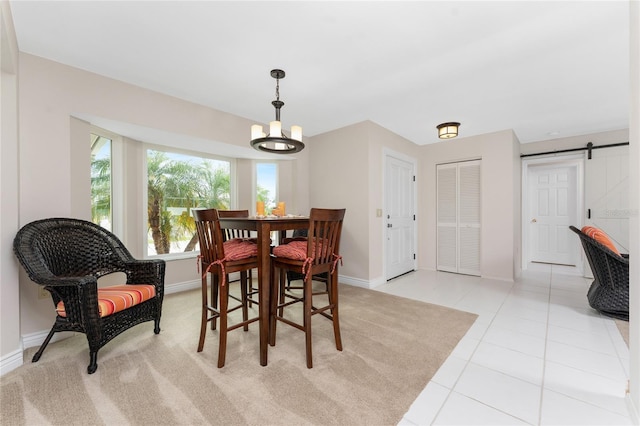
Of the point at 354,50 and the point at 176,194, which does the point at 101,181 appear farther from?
the point at 354,50

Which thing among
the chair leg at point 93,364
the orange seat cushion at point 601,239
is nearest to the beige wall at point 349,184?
the orange seat cushion at point 601,239

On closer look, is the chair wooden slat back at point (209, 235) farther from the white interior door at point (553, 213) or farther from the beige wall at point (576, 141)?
the white interior door at point (553, 213)

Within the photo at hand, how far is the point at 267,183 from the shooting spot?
4.33 meters

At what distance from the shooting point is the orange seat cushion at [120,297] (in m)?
1.81

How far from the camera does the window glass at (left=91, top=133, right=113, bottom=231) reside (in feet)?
9.17

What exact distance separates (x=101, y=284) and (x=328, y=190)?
2999 millimetres

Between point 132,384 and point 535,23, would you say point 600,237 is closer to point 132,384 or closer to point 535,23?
point 535,23

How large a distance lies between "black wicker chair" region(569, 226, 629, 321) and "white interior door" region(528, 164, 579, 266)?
2.28 meters

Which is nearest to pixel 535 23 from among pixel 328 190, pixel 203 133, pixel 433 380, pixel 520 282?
pixel 433 380

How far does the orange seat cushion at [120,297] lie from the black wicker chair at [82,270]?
4cm

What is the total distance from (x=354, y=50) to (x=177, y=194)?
116 inches

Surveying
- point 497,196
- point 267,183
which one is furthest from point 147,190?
point 497,196

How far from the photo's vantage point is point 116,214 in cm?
301

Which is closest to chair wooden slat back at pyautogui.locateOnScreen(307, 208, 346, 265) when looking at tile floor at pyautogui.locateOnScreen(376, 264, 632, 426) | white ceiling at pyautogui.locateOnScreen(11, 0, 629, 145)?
tile floor at pyautogui.locateOnScreen(376, 264, 632, 426)
